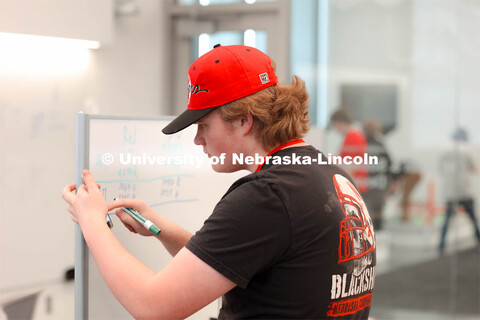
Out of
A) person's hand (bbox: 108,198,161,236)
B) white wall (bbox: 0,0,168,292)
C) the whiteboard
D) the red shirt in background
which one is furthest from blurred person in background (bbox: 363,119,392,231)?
person's hand (bbox: 108,198,161,236)

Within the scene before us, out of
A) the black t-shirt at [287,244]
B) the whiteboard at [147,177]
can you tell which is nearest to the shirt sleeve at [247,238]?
the black t-shirt at [287,244]

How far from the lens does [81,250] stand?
153 cm

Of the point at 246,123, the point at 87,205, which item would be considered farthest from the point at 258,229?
the point at 87,205

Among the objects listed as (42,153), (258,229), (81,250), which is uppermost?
(42,153)

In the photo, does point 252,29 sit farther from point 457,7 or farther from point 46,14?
point 46,14

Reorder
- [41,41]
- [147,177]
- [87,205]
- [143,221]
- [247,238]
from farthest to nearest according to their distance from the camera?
1. [41,41]
2. [147,177]
3. [143,221]
4. [87,205]
5. [247,238]

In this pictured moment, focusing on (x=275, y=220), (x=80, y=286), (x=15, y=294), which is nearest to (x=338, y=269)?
(x=275, y=220)

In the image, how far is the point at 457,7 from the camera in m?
3.73

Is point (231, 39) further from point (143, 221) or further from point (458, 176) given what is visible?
point (143, 221)

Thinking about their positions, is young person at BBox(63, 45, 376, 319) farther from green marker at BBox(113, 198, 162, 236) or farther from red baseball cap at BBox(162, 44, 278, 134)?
green marker at BBox(113, 198, 162, 236)

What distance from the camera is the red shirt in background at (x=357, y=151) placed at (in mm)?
3939

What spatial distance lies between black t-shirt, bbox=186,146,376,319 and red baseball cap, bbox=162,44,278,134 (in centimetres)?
17

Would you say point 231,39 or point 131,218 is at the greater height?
point 231,39

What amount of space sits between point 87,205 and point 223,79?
1.39 ft
